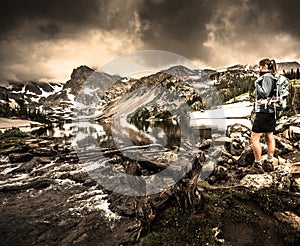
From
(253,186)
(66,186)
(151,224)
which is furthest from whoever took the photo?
(66,186)

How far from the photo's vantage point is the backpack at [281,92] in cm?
862

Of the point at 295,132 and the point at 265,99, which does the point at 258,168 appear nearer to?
the point at 265,99

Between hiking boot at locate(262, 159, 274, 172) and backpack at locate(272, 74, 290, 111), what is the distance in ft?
9.63

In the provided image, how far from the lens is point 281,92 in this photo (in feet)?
28.6

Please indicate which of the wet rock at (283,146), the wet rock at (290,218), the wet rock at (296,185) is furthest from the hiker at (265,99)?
the wet rock at (283,146)

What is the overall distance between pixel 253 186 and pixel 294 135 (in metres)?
11.1

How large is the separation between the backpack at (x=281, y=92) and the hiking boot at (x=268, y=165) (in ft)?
9.63

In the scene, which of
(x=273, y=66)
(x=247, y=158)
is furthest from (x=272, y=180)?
(x=273, y=66)

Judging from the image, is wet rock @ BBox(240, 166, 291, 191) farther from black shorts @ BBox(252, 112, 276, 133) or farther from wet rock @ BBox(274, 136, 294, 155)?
wet rock @ BBox(274, 136, 294, 155)

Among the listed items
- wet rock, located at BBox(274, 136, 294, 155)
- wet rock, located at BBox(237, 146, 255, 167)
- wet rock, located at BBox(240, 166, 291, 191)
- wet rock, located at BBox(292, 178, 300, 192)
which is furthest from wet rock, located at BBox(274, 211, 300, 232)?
wet rock, located at BBox(274, 136, 294, 155)

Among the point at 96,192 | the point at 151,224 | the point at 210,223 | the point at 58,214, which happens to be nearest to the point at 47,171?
the point at 96,192

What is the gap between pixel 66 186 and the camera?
19016 mm

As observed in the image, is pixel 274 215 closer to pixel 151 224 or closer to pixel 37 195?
pixel 151 224

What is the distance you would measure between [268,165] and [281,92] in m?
3.73
